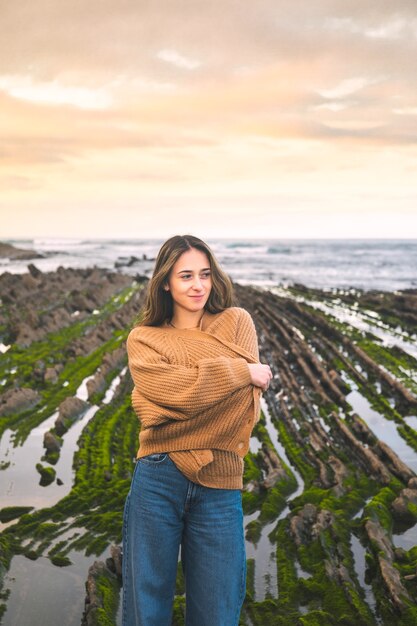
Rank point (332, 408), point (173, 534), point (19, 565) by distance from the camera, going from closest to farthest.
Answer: point (173, 534), point (19, 565), point (332, 408)

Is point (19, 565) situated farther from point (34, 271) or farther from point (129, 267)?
point (129, 267)

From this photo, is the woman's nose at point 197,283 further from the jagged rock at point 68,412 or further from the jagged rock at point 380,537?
the jagged rock at point 68,412

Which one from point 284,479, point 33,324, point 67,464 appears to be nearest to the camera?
point 284,479

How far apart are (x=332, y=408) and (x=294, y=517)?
16.0 feet

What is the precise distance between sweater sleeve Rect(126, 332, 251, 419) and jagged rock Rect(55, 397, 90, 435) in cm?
680

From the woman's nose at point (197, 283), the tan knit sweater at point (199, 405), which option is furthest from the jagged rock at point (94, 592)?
the woman's nose at point (197, 283)

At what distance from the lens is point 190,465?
303 cm

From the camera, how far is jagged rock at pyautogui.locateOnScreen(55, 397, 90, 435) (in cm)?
978

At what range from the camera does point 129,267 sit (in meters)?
60.0

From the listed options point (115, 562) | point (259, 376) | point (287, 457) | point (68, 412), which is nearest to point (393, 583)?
point (115, 562)

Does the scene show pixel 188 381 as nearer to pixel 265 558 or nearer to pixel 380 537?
pixel 265 558

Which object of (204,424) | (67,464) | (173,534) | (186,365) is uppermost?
(186,365)

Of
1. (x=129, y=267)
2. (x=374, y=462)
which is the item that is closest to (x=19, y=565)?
(x=374, y=462)

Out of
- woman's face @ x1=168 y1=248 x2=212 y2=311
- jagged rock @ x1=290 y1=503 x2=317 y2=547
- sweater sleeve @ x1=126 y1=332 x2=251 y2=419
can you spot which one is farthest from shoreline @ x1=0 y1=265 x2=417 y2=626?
woman's face @ x1=168 y1=248 x2=212 y2=311
